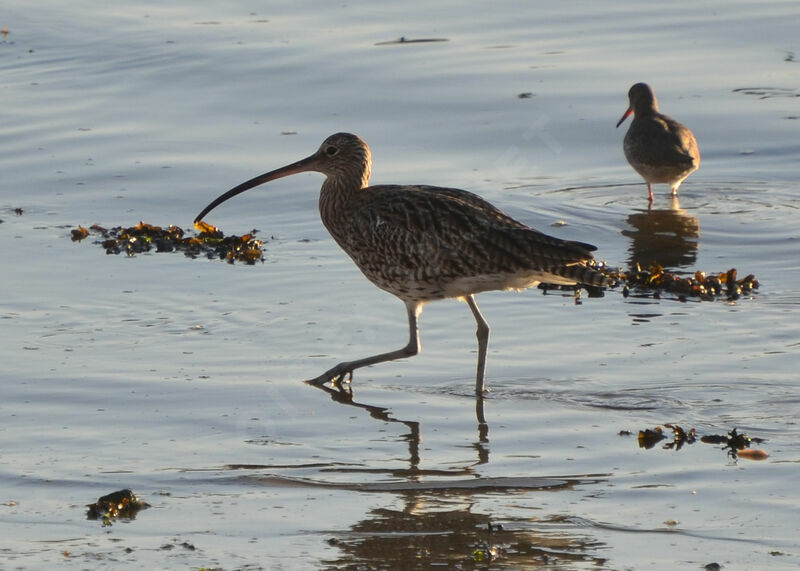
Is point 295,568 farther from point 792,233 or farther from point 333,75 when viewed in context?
point 333,75

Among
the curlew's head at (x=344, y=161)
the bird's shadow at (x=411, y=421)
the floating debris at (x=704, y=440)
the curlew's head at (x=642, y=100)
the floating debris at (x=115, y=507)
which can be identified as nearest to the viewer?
the floating debris at (x=115, y=507)

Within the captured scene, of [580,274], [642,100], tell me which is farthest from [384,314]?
[642,100]

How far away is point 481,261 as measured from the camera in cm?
788

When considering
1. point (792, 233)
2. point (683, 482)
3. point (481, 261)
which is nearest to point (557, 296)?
point (481, 261)

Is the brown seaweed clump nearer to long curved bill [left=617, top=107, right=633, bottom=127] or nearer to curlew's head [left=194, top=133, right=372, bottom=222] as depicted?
curlew's head [left=194, top=133, right=372, bottom=222]

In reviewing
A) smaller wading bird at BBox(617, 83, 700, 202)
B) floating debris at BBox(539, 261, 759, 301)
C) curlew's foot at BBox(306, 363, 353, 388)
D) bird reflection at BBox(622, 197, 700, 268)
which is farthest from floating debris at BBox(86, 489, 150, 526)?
smaller wading bird at BBox(617, 83, 700, 202)

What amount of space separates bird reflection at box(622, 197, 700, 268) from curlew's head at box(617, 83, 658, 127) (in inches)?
38.4

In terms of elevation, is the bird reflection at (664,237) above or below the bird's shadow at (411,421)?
above

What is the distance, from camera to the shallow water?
5.91 m

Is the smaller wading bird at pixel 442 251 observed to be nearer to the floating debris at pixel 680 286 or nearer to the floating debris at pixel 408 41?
the floating debris at pixel 680 286

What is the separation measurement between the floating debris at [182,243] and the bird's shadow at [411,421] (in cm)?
254

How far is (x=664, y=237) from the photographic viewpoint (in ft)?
37.6

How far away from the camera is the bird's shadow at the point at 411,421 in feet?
22.2

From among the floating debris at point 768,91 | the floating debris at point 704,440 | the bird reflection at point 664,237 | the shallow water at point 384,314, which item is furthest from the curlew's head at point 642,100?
the floating debris at point 704,440
